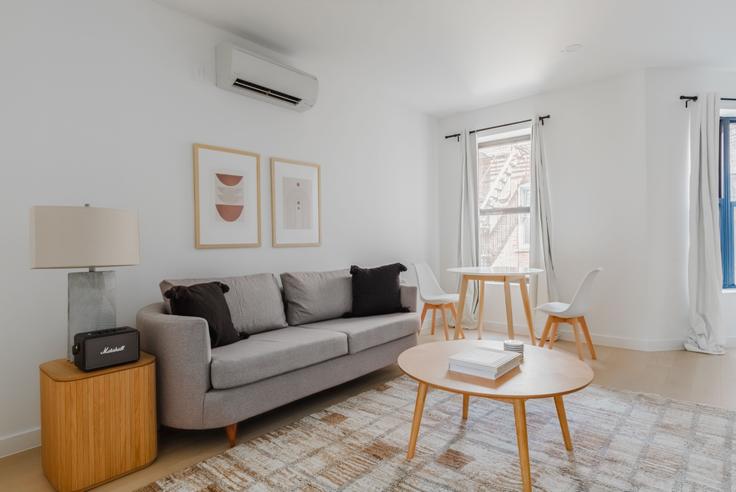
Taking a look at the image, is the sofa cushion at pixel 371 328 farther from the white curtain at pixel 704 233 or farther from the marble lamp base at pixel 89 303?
the white curtain at pixel 704 233

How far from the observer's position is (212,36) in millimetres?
3186

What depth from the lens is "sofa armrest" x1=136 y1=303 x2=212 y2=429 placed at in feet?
7.11

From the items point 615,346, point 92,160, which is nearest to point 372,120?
point 92,160

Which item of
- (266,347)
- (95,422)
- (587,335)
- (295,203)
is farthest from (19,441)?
(587,335)

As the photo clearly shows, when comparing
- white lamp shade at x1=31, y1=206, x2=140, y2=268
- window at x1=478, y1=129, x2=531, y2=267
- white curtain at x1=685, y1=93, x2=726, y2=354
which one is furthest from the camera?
window at x1=478, y1=129, x2=531, y2=267

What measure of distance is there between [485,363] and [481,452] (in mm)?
532

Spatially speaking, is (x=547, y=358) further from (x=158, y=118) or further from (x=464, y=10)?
(x=158, y=118)

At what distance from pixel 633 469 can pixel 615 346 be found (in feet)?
8.74

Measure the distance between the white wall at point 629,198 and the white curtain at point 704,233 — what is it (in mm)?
91

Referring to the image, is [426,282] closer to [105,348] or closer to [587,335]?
[587,335]

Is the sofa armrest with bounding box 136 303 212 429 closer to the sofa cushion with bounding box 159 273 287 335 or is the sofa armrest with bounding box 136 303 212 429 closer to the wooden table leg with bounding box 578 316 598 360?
the sofa cushion with bounding box 159 273 287 335

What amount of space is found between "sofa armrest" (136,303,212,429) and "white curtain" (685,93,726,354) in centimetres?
437

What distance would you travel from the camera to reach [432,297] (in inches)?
181

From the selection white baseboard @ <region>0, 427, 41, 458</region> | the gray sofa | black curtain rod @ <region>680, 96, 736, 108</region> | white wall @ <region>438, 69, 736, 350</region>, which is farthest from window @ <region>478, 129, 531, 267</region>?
white baseboard @ <region>0, 427, 41, 458</region>
